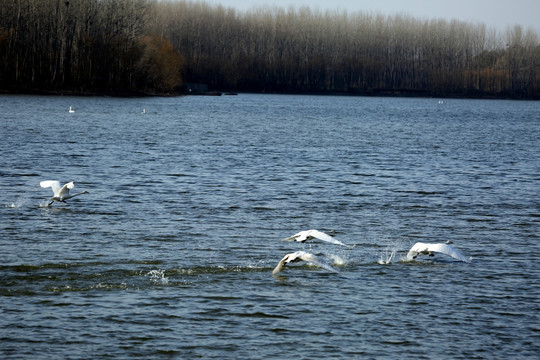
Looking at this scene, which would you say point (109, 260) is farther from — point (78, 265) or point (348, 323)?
point (348, 323)

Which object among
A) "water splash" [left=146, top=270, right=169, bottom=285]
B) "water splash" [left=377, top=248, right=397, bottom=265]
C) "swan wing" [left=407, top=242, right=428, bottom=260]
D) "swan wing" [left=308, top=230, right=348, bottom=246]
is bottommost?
"water splash" [left=377, top=248, right=397, bottom=265]

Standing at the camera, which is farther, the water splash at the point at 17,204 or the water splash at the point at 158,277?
the water splash at the point at 17,204

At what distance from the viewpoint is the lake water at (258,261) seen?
11750 mm

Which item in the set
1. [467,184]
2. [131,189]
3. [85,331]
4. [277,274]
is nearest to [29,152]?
[131,189]

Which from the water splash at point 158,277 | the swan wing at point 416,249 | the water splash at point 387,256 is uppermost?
the swan wing at point 416,249

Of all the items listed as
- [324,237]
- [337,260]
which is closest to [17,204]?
[337,260]

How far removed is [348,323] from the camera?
41.2 ft

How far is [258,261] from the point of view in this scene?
16.5 metres

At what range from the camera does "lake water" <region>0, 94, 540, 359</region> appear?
1175 centimetres

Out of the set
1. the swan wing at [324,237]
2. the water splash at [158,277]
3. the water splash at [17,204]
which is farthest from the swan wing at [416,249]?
the water splash at [17,204]

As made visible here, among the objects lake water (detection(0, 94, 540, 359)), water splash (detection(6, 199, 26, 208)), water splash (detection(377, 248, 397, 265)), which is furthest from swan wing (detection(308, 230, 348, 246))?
water splash (detection(6, 199, 26, 208))

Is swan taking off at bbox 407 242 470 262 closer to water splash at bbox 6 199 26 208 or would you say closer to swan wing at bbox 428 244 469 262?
swan wing at bbox 428 244 469 262

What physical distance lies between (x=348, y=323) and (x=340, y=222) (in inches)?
376

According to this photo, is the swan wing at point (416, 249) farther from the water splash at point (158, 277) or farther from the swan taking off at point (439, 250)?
the water splash at point (158, 277)
